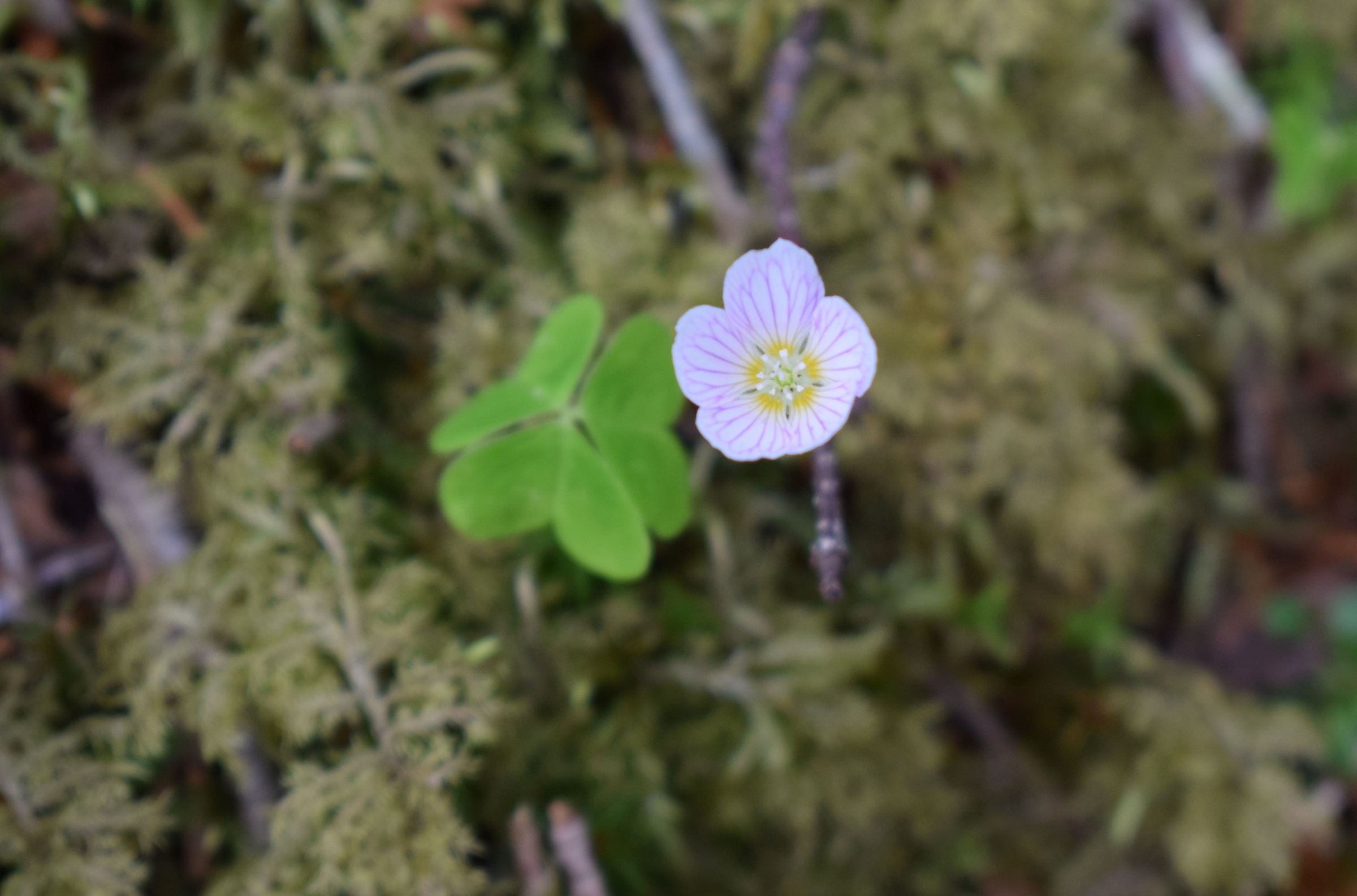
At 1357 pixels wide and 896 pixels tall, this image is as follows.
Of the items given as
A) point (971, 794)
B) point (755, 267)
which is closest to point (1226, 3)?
point (755, 267)

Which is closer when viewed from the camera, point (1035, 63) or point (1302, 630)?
point (1035, 63)

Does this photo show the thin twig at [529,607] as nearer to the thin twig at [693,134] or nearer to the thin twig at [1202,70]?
the thin twig at [693,134]

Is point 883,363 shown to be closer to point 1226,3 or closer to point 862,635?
point 862,635

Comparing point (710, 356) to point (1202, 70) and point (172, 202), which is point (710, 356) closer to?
point (172, 202)

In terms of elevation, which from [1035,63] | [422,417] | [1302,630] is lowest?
[1302,630]

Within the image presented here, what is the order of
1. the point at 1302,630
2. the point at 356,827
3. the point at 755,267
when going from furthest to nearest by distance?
1. the point at 1302,630
2. the point at 356,827
3. the point at 755,267

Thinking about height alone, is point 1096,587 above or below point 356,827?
below

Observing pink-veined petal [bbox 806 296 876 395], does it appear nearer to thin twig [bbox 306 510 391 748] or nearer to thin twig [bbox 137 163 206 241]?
thin twig [bbox 306 510 391 748]
